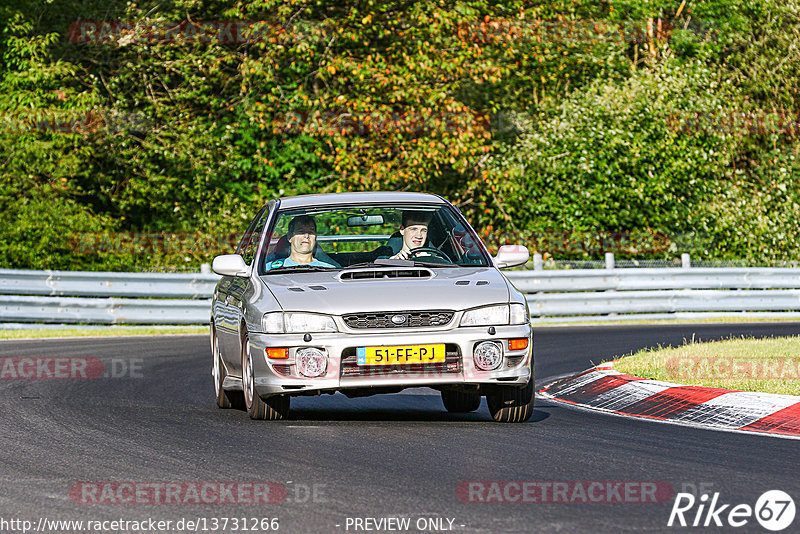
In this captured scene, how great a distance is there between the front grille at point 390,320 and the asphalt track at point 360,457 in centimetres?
71

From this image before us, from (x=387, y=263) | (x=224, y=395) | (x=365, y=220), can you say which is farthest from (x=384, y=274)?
(x=224, y=395)

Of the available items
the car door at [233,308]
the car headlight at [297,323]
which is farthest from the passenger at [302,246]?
the car headlight at [297,323]

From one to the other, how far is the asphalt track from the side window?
1.29 meters

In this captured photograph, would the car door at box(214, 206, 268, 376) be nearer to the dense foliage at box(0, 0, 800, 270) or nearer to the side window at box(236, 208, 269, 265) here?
the side window at box(236, 208, 269, 265)

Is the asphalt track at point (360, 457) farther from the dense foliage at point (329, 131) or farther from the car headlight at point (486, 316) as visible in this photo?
the dense foliage at point (329, 131)

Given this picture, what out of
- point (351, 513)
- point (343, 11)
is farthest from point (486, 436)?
point (343, 11)

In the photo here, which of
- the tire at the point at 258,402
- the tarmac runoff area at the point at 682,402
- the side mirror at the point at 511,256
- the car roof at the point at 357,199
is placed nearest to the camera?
the tarmac runoff area at the point at 682,402

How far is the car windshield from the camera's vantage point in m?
10.5

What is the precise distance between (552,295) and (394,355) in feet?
50.2

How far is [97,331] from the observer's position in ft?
71.7

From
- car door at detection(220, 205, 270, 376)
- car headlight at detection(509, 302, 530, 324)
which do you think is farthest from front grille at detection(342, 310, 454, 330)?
car door at detection(220, 205, 270, 376)

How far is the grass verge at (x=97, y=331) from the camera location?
2114 cm

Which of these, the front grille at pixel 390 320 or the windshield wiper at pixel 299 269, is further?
the windshield wiper at pixel 299 269

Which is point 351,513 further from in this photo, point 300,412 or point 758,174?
point 758,174
